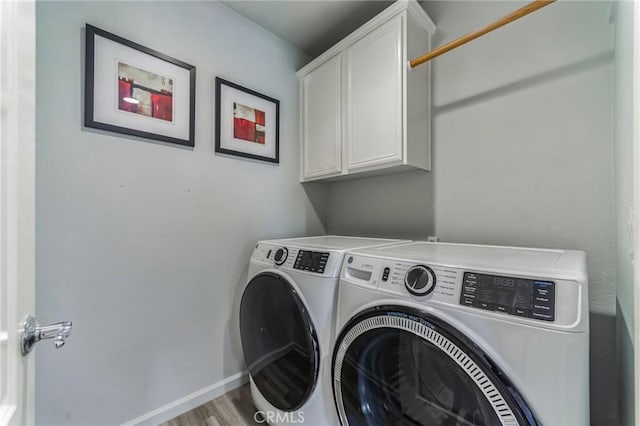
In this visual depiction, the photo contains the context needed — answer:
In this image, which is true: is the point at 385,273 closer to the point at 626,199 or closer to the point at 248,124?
the point at 626,199

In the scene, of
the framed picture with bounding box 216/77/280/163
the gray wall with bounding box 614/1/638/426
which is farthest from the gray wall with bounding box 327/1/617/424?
the framed picture with bounding box 216/77/280/163

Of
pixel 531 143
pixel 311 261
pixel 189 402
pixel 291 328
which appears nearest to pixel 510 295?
pixel 311 261

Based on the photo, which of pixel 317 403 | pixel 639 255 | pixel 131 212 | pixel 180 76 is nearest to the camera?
pixel 639 255

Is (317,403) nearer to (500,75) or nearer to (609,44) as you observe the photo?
(500,75)

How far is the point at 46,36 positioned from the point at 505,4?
2.09 m

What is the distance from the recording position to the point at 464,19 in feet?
4.76

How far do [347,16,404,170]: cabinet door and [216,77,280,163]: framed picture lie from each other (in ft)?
1.80

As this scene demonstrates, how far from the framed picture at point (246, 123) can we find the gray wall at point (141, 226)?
65mm

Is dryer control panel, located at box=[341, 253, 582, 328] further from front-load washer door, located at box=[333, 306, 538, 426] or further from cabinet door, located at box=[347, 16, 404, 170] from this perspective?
cabinet door, located at box=[347, 16, 404, 170]

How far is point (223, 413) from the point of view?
1436 millimetres

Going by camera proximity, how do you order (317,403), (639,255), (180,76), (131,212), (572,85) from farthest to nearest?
1. (180,76)
2. (131,212)
3. (572,85)
4. (317,403)
5. (639,255)

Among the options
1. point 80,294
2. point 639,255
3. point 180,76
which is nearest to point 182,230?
point 80,294

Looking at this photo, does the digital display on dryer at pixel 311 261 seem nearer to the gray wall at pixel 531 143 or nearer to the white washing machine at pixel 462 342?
the white washing machine at pixel 462 342

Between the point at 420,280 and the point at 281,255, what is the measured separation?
2.31 ft
